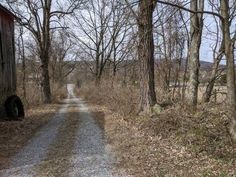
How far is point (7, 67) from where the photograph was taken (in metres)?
20.5

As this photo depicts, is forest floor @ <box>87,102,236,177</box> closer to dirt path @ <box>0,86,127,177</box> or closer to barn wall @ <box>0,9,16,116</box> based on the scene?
dirt path @ <box>0,86,127,177</box>

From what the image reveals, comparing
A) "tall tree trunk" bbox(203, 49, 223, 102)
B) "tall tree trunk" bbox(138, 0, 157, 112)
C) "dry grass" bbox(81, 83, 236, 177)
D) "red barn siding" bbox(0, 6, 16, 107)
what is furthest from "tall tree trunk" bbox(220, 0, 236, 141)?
"red barn siding" bbox(0, 6, 16, 107)

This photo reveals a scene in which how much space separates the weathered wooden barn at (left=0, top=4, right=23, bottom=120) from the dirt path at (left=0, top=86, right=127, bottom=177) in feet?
14.9

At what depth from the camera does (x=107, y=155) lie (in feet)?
35.3

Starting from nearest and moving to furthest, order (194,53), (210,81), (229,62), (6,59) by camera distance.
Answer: (229,62)
(210,81)
(194,53)
(6,59)

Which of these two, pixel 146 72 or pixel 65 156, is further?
pixel 146 72

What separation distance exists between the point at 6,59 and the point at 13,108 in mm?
2473

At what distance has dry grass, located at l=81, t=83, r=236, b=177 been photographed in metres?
8.82

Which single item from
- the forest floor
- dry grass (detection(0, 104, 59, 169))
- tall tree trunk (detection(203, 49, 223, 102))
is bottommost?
dry grass (detection(0, 104, 59, 169))

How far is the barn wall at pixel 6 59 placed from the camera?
1972 centimetres

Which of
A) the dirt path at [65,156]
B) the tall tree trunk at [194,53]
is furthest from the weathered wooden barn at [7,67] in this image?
the tall tree trunk at [194,53]

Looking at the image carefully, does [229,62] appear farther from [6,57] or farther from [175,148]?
[6,57]

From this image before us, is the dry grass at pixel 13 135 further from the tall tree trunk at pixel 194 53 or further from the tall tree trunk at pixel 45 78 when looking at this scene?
the tall tree trunk at pixel 45 78

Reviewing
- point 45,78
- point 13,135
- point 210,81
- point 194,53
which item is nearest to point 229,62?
point 210,81
